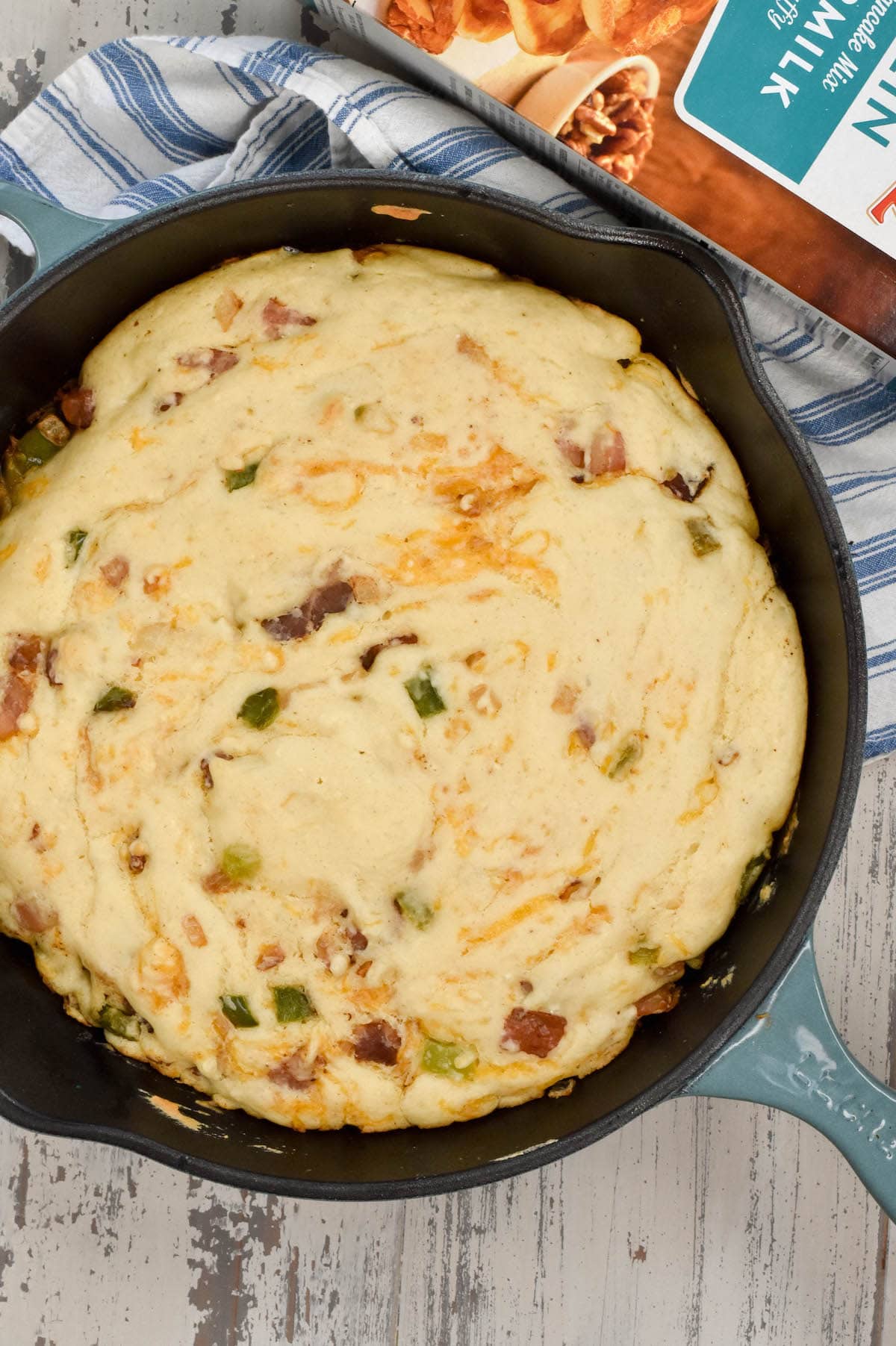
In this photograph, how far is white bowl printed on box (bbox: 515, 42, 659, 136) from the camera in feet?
5.20

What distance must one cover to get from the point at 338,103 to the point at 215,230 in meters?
0.32

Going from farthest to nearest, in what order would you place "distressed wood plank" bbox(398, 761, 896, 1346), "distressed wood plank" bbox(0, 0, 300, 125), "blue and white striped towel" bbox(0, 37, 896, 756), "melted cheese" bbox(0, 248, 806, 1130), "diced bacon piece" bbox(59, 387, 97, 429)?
"distressed wood plank" bbox(398, 761, 896, 1346), "distressed wood plank" bbox(0, 0, 300, 125), "blue and white striped towel" bbox(0, 37, 896, 756), "diced bacon piece" bbox(59, 387, 97, 429), "melted cheese" bbox(0, 248, 806, 1130)

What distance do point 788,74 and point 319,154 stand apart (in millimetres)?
799

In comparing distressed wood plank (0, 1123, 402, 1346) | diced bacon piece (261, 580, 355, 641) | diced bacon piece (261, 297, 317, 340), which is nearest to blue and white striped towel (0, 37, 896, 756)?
diced bacon piece (261, 297, 317, 340)

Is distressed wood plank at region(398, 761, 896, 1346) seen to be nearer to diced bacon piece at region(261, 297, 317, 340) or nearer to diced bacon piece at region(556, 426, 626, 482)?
diced bacon piece at region(556, 426, 626, 482)

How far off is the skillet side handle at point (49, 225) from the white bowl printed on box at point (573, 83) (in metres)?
0.66

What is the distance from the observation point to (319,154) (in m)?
1.91

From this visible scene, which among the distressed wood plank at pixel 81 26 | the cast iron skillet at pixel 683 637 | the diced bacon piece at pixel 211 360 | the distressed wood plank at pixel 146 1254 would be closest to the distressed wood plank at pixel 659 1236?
the distressed wood plank at pixel 146 1254

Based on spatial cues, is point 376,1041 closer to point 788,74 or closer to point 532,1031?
point 532,1031

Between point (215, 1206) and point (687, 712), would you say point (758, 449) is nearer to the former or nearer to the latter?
point (687, 712)

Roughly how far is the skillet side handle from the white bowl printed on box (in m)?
0.66

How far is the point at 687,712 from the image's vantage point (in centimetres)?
158

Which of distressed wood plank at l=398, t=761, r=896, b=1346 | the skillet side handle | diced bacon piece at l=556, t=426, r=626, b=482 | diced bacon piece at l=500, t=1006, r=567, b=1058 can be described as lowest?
distressed wood plank at l=398, t=761, r=896, b=1346

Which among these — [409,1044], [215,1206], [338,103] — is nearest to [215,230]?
[338,103]
